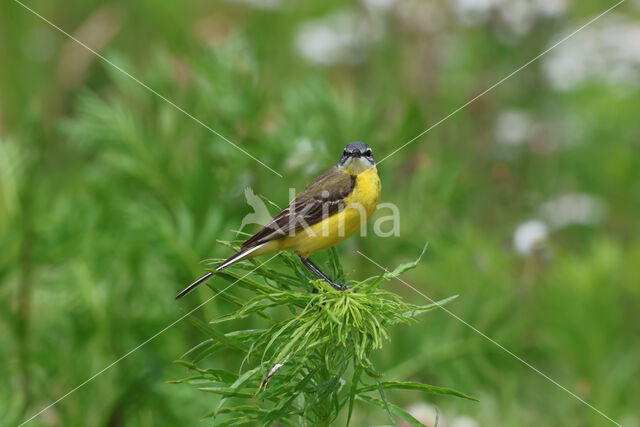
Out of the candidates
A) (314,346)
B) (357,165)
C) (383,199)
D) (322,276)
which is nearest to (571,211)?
(383,199)

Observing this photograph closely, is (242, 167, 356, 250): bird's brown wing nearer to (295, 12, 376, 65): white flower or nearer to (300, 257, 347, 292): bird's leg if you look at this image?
(300, 257, 347, 292): bird's leg

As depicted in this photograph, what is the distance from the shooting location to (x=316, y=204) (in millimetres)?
1479

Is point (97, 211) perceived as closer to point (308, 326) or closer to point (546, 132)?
point (308, 326)

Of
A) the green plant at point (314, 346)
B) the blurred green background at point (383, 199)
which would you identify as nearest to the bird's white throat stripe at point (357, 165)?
the green plant at point (314, 346)

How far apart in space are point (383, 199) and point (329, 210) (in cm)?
156

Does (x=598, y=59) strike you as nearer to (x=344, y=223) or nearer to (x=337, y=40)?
(x=337, y=40)

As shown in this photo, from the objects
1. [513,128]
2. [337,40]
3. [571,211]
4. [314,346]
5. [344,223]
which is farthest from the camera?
[337,40]

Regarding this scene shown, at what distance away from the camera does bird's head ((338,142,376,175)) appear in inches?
59.3

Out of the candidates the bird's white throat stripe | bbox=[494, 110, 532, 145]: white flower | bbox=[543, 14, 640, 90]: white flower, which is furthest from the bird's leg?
bbox=[543, 14, 640, 90]: white flower

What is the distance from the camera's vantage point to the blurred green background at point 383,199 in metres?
2.59

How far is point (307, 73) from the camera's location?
18.1 ft

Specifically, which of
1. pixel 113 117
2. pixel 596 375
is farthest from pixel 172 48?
pixel 596 375

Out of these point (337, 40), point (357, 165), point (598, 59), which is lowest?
point (357, 165)

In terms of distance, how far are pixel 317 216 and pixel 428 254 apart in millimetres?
1539
